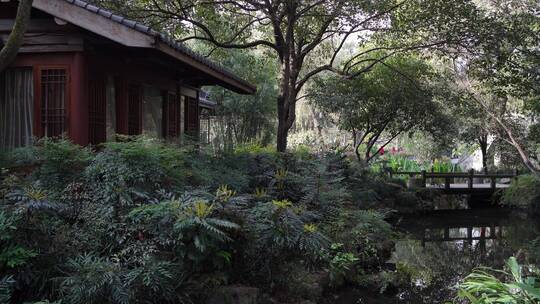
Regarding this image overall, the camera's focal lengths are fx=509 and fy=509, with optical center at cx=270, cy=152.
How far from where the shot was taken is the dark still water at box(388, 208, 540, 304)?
328 inches

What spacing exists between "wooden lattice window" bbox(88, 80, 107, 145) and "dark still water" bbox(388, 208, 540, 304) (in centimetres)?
546

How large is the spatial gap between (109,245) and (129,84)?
208 inches

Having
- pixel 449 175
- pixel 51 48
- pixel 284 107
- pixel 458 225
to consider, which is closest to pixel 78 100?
pixel 51 48

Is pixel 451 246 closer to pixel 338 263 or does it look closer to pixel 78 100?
pixel 338 263

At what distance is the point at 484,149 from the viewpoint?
23.9 m

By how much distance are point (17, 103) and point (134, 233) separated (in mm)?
4484

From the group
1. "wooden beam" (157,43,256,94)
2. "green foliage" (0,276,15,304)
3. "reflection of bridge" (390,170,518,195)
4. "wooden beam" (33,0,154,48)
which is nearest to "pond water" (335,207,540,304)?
"reflection of bridge" (390,170,518,195)

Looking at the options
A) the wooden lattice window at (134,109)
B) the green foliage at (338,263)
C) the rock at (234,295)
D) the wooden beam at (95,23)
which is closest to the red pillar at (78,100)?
the wooden beam at (95,23)

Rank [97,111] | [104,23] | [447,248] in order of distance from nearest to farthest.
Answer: [104,23] → [97,111] → [447,248]

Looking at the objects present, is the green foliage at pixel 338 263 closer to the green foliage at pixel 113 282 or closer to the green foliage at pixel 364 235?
the green foliage at pixel 364 235

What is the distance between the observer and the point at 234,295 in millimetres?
5207

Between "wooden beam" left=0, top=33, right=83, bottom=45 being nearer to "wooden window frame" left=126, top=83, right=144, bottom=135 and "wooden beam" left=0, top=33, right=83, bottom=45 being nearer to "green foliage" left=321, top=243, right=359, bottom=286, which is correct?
"wooden window frame" left=126, top=83, right=144, bottom=135

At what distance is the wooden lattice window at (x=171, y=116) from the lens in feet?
37.4

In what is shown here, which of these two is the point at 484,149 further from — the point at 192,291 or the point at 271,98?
the point at 192,291
